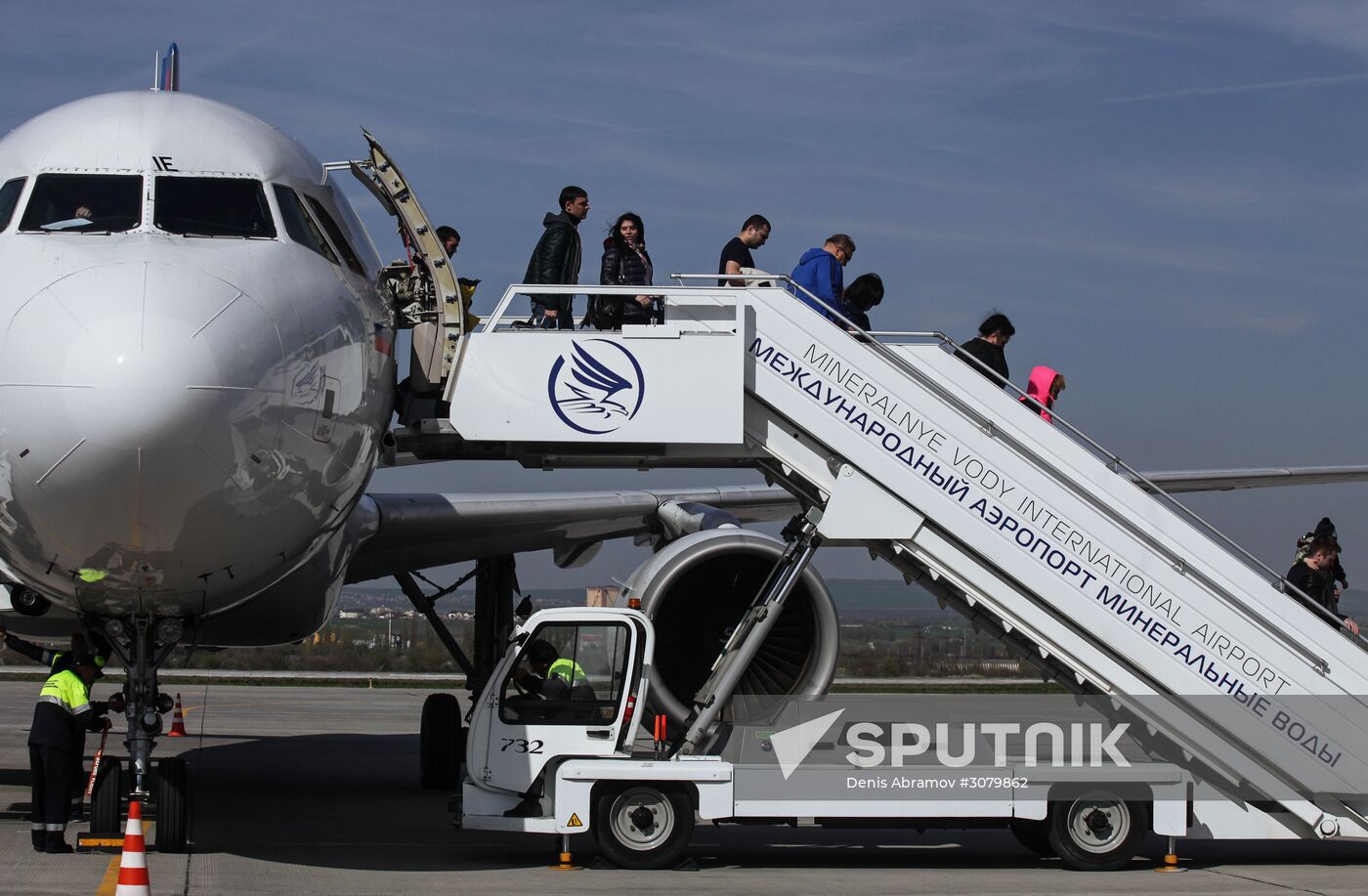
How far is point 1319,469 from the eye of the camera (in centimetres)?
1381

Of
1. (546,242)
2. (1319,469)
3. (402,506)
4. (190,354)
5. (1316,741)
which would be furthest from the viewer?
(1319,469)

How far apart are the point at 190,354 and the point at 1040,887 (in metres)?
5.08

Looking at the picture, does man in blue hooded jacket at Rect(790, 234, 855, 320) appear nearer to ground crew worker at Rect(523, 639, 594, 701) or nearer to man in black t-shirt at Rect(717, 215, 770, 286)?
man in black t-shirt at Rect(717, 215, 770, 286)

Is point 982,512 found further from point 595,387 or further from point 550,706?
point 550,706

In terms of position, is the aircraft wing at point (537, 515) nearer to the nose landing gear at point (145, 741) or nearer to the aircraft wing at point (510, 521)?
the aircraft wing at point (510, 521)

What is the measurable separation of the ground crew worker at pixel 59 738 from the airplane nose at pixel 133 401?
2417mm

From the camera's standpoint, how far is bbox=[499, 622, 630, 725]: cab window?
31.7ft

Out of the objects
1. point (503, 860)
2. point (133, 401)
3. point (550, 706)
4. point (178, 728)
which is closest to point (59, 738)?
point (503, 860)

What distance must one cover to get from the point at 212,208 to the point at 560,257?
8.14ft

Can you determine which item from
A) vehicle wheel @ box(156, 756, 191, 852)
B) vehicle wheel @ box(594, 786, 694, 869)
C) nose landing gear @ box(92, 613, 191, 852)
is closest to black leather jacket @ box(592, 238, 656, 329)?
vehicle wheel @ box(594, 786, 694, 869)

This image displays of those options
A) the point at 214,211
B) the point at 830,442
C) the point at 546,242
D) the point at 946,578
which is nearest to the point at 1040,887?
the point at 946,578

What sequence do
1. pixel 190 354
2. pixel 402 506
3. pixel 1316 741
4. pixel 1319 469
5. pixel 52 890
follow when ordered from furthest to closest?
pixel 1319 469, pixel 402 506, pixel 1316 741, pixel 52 890, pixel 190 354

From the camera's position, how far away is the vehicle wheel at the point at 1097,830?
9523mm

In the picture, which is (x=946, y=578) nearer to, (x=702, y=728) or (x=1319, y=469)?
(x=702, y=728)
